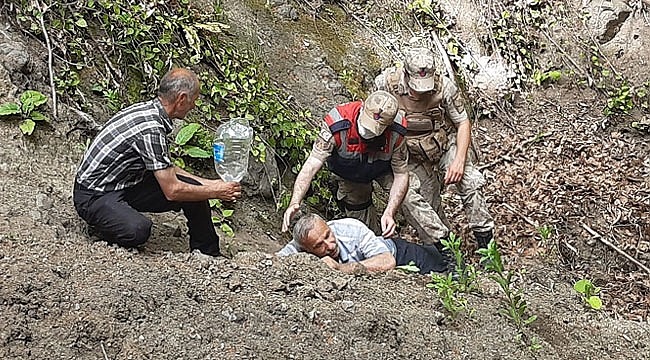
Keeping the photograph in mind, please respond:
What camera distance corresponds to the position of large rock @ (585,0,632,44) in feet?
30.8

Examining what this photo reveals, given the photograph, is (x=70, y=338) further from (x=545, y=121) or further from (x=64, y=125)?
(x=545, y=121)

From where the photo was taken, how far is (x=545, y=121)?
9078 mm

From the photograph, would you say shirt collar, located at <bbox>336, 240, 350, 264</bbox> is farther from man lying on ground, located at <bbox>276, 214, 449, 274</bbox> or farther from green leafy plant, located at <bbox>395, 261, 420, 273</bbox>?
green leafy plant, located at <bbox>395, 261, 420, 273</bbox>

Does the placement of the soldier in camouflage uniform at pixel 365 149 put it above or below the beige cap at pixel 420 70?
below

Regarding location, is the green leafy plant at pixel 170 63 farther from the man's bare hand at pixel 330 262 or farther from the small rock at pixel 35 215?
the man's bare hand at pixel 330 262

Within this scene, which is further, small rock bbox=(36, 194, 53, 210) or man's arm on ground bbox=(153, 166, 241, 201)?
small rock bbox=(36, 194, 53, 210)

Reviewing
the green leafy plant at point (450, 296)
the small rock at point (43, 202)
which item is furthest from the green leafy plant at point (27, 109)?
the green leafy plant at point (450, 296)

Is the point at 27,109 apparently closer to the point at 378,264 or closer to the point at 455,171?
the point at 378,264

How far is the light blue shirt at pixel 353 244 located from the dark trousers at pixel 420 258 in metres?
0.20

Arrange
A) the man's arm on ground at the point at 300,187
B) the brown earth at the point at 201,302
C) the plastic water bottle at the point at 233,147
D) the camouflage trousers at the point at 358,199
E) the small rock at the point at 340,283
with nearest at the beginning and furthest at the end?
1. the brown earth at the point at 201,302
2. the small rock at the point at 340,283
3. the man's arm on ground at the point at 300,187
4. the plastic water bottle at the point at 233,147
5. the camouflage trousers at the point at 358,199

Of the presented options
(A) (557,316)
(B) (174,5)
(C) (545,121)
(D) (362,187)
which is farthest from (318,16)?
(A) (557,316)

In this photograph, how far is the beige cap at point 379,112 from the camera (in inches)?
191


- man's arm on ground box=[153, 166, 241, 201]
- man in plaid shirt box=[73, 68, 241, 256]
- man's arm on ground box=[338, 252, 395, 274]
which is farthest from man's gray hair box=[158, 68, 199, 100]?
man's arm on ground box=[338, 252, 395, 274]

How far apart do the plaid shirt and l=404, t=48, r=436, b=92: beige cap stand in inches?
74.9
